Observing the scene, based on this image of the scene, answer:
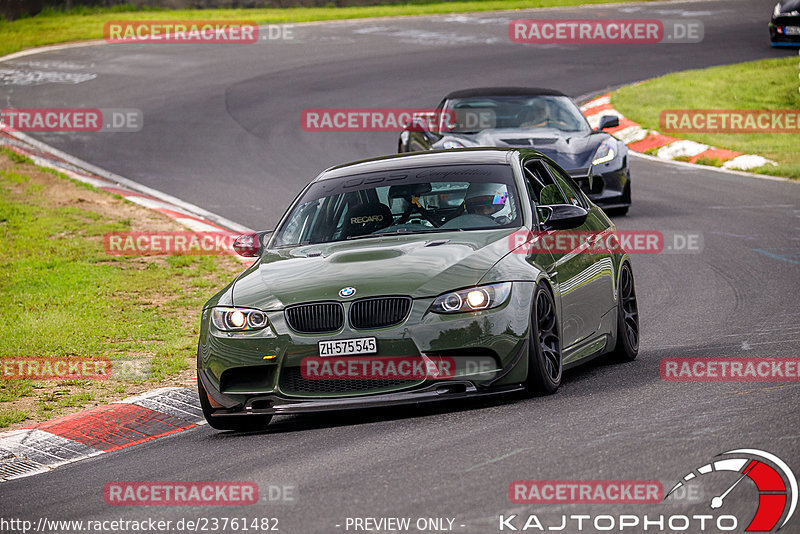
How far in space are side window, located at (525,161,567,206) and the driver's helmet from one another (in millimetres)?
250

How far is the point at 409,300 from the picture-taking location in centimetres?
692

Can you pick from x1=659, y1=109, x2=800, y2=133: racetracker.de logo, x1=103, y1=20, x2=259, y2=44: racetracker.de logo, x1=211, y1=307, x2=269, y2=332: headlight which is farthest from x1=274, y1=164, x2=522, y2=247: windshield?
x1=103, y1=20, x2=259, y2=44: racetracker.de logo

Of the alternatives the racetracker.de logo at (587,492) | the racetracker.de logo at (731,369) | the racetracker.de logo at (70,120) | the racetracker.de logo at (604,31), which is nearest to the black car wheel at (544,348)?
the racetracker.de logo at (731,369)

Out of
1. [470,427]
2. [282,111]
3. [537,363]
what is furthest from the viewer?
[282,111]

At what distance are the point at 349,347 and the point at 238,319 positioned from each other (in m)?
0.75

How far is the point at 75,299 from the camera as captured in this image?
11.6 meters

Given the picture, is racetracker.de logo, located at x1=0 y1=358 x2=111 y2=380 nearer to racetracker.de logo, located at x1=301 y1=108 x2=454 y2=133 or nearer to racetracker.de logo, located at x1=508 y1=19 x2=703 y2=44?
racetracker.de logo, located at x1=301 y1=108 x2=454 y2=133

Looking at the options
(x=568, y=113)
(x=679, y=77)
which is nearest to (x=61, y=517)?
(x=568, y=113)

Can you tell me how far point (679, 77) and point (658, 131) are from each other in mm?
5580

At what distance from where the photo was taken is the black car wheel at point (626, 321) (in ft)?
28.6

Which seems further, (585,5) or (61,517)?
(585,5)

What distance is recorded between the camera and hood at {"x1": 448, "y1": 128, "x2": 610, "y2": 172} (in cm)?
1451

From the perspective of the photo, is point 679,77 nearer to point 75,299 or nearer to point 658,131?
point 658,131

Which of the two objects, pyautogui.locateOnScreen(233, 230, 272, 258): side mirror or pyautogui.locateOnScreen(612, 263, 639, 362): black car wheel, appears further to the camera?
pyautogui.locateOnScreen(612, 263, 639, 362): black car wheel
